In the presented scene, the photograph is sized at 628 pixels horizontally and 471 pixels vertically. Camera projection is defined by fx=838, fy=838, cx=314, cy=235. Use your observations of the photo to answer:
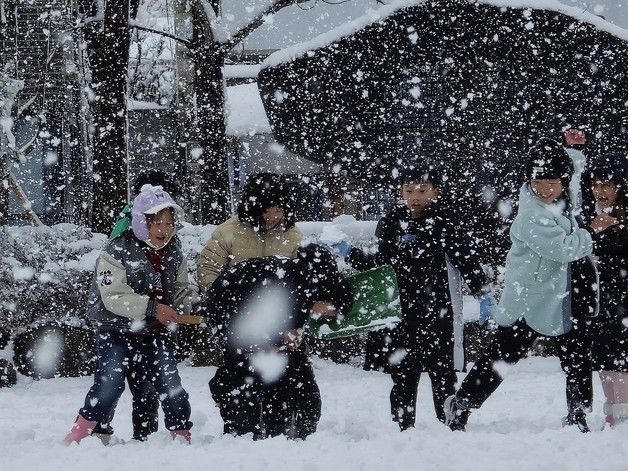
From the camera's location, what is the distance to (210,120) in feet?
37.4

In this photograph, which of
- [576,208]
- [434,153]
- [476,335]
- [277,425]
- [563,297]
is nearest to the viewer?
[277,425]

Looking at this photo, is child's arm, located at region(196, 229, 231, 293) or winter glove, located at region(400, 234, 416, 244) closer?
child's arm, located at region(196, 229, 231, 293)

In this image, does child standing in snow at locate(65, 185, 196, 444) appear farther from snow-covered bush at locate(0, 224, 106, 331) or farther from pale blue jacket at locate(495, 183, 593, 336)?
snow-covered bush at locate(0, 224, 106, 331)

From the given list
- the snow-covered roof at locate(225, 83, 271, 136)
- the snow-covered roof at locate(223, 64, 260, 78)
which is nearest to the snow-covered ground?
the snow-covered roof at locate(225, 83, 271, 136)

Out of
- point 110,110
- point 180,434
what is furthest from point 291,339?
point 110,110

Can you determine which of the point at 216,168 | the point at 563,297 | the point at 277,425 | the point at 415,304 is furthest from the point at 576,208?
the point at 216,168

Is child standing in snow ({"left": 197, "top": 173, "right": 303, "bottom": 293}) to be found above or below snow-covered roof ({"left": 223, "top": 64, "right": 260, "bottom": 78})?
below

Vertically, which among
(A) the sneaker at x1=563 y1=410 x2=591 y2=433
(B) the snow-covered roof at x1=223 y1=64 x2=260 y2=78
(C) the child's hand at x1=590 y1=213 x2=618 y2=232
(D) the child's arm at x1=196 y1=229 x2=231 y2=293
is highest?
(B) the snow-covered roof at x1=223 y1=64 x2=260 y2=78

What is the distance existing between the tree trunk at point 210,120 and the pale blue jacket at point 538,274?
6851 millimetres

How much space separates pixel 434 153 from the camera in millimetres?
10578

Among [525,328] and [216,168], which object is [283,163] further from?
[525,328]

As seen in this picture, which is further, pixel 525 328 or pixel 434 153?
pixel 434 153

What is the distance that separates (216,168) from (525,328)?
7303mm

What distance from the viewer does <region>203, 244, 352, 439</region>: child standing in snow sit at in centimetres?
400
